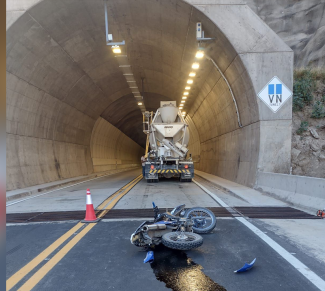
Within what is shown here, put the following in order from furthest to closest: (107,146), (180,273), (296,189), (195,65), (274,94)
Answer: (107,146) < (195,65) < (274,94) < (296,189) < (180,273)

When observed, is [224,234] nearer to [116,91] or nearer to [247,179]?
[247,179]

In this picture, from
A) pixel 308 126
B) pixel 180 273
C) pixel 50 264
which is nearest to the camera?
pixel 180 273

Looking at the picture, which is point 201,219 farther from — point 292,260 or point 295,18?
point 295,18

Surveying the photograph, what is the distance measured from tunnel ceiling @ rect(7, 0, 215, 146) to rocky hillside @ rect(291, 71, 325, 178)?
5.36 meters

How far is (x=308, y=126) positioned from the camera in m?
14.2

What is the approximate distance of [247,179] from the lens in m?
12.6

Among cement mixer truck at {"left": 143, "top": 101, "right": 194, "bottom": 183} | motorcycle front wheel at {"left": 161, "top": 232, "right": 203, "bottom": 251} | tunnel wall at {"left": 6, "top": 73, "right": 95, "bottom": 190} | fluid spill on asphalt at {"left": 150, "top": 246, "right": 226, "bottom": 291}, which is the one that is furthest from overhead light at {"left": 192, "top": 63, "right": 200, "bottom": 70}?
fluid spill on asphalt at {"left": 150, "top": 246, "right": 226, "bottom": 291}

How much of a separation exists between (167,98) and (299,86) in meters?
13.1

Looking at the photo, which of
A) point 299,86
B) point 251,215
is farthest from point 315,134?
point 251,215

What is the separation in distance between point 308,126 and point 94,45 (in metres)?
11.9

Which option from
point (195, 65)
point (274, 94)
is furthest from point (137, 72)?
point (274, 94)

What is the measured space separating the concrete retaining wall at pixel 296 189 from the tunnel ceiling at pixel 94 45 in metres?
7.09

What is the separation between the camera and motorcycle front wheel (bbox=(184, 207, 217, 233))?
18.1ft

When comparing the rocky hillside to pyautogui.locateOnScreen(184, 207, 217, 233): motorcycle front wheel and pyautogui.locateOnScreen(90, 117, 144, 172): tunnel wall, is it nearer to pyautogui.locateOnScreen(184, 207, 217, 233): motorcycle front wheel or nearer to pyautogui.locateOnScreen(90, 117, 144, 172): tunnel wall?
pyautogui.locateOnScreen(184, 207, 217, 233): motorcycle front wheel
